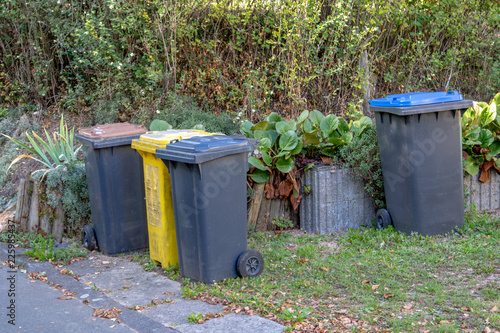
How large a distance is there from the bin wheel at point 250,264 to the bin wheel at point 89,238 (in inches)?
71.7

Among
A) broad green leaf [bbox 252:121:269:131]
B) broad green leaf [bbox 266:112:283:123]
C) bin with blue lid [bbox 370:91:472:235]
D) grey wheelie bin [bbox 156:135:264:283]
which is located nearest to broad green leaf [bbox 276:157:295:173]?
broad green leaf [bbox 252:121:269:131]

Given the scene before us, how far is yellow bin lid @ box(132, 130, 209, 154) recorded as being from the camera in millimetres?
4922

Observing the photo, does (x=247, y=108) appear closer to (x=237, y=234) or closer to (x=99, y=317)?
(x=237, y=234)

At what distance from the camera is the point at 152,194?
5164 mm

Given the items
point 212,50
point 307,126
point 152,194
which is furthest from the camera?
point 212,50

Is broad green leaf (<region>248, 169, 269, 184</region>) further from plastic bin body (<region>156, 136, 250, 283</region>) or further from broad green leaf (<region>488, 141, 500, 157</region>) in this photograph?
broad green leaf (<region>488, 141, 500, 157</region>)

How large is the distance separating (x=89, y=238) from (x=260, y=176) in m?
1.95

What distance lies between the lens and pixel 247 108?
871cm

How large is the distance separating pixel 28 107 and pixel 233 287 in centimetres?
644

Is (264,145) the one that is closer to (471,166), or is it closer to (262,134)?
(262,134)

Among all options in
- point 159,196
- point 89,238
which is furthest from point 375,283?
point 89,238

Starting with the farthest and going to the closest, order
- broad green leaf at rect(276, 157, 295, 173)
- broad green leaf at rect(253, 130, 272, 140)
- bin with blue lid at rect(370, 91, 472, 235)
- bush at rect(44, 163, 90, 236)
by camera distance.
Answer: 1. broad green leaf at rect(253, 130, 272, 140)
2. broad green leaf at rect(276, 157, 295, 173)
3. bush at rect(44, 163, 90, 236)
4. bin with blue lid at rect(370, 91, 472, 235)

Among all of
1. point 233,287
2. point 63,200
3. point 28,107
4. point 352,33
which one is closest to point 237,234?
point 233,287

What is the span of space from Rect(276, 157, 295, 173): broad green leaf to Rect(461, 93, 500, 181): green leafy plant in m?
2.13
